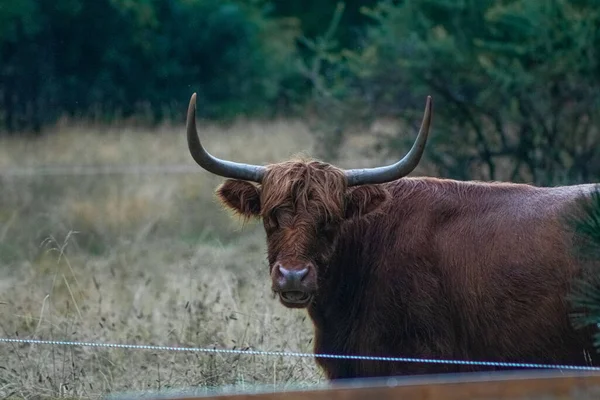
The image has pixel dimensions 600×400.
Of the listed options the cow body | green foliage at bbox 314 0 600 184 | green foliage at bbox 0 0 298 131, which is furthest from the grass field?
green foliage at bbox 0 0 298 131

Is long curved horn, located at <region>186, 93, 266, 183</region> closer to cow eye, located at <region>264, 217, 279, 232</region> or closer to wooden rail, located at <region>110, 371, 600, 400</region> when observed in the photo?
cow eye, located at <region>264, 217, 279, 232</region>

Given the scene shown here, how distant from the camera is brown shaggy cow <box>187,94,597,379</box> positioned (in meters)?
6.82

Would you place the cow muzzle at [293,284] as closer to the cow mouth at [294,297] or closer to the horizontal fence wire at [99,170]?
the cow mouth at [294,297]

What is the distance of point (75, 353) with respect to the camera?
28.1 ft

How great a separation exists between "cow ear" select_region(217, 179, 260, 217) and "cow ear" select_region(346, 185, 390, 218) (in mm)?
592

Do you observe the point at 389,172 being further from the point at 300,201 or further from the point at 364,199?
the point at 300,201

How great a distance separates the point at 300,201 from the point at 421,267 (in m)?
0.85

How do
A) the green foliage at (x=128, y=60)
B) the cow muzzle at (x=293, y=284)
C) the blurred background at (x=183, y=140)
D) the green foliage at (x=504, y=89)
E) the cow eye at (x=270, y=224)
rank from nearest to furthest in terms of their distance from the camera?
the cow muzzle at (x=293, y=284) → the cow eye at (x=270, y=224) → the blurred background at (x=183, y=140) → the green foliage at (x=504, y=89) → the green foliage at (x=128, y=60)

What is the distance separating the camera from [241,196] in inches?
287

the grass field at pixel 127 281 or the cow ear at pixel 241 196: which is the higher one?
the cow ear at pixel 241 196

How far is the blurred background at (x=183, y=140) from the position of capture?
29.5 feet

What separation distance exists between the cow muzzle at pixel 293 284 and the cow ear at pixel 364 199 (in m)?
0.73

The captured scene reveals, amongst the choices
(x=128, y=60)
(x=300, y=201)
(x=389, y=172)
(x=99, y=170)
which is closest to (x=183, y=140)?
(x=99, y=170)

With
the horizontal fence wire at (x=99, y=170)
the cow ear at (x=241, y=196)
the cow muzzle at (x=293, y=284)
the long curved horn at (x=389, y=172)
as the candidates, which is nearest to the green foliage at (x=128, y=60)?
the horizontal fence wire at (x=99, y=170)
